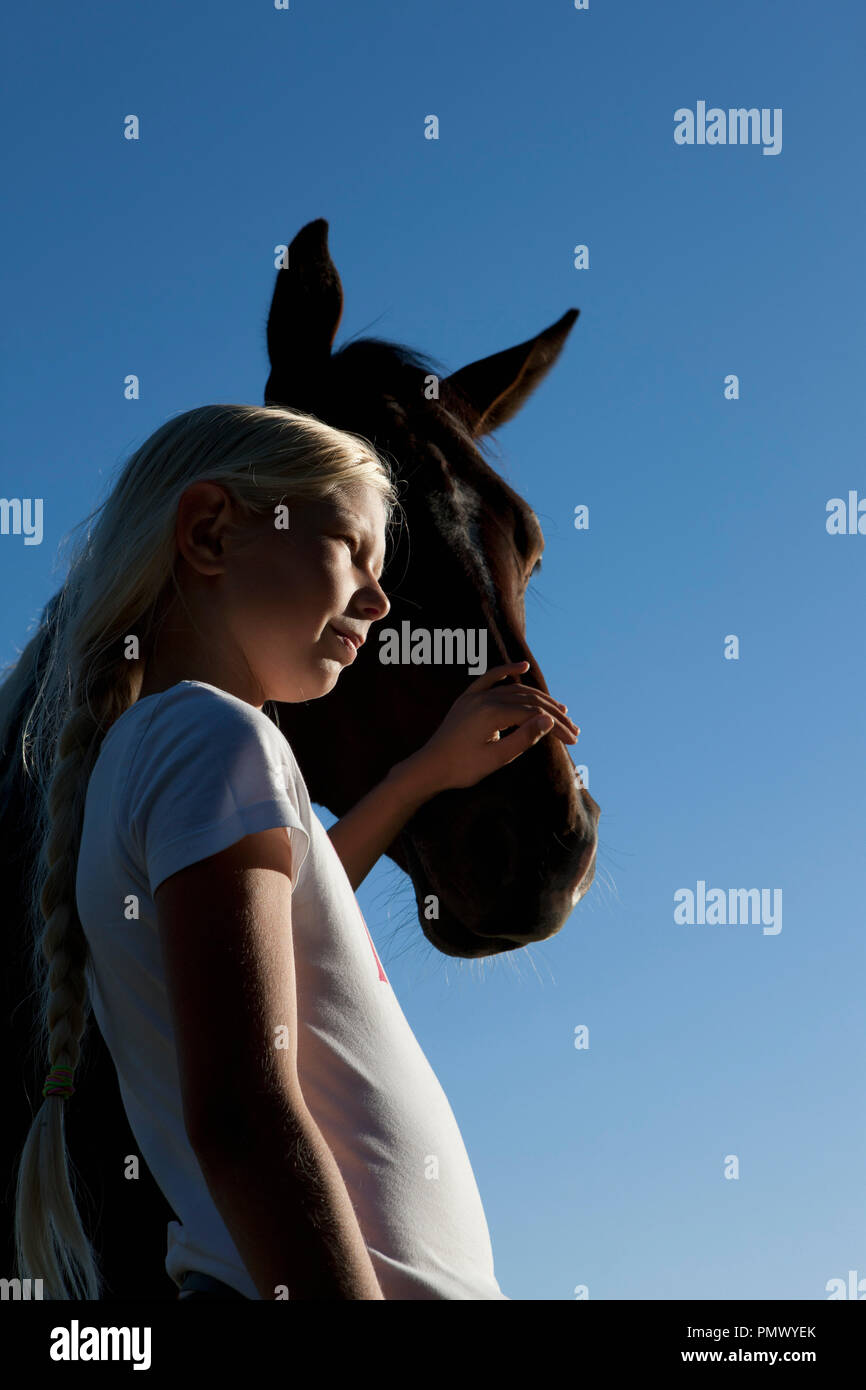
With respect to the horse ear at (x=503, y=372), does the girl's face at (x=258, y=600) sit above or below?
below

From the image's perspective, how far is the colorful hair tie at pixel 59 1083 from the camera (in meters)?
1.27

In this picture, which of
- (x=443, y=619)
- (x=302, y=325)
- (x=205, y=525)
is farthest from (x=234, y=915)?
(x=302, y=325)

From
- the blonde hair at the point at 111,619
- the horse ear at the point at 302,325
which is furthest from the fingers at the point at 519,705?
the horse ear at the point at 302,325

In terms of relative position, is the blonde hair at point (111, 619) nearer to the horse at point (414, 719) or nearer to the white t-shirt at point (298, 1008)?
Result: the white t-shirt at point (298, 1008)

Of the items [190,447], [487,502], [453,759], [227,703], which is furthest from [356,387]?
[227,703]

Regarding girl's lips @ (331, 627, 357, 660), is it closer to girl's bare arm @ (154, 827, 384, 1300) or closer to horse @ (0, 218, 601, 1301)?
girl's bare arm @ (154, 827, 384, 1300)

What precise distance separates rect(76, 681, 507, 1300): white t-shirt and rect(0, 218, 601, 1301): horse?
1.03 meters

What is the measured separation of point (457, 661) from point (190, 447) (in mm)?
1731

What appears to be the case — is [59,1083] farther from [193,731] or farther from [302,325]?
[302,325]

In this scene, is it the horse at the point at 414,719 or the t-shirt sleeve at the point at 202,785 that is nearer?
the t-shirt sleeve at the point at 202,785

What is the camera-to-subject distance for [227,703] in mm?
1130

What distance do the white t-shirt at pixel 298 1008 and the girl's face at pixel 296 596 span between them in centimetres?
17

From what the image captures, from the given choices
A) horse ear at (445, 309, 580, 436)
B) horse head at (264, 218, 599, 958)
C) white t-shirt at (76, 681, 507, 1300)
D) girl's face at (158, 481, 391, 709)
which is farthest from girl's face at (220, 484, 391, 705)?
horse ear at (445, 309, 580, 436)
